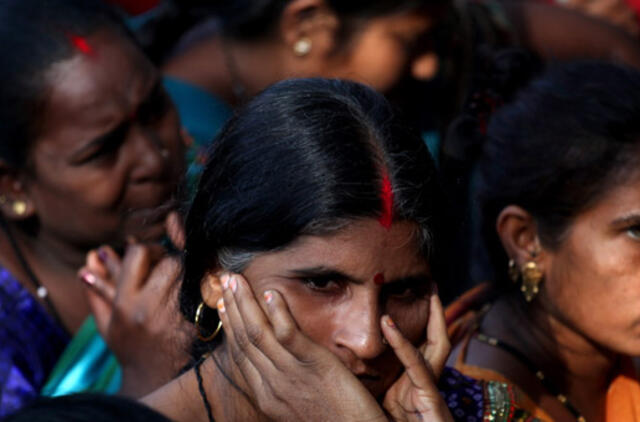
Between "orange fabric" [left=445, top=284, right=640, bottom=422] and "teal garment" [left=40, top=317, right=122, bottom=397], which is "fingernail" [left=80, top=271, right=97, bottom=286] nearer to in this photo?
"teal garment" [left=40, top=317, right=122, bottom=397]

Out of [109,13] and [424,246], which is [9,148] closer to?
[109,13]

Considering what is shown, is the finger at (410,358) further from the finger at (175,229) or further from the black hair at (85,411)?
the black hair at (85,411)

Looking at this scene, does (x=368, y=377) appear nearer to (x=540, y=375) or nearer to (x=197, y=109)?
(x=540, y=375)

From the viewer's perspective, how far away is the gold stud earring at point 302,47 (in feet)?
14.5

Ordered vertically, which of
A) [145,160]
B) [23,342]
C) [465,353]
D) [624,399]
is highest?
[145,160]

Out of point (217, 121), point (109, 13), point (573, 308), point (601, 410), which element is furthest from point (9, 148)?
point (601, 410)

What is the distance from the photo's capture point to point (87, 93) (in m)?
3.36

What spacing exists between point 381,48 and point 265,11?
0.57 meters

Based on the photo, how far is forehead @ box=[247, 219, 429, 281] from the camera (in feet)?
7.29

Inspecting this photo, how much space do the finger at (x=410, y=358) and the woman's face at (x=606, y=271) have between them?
2.46 ft

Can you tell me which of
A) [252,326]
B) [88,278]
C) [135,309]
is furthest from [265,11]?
[252,326]

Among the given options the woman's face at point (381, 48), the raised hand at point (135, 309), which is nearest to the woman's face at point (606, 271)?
the raised hand at point (135, 309)

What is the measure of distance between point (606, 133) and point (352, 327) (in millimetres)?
1223

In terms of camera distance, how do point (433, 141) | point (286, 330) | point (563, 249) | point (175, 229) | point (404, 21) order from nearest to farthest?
point (286, 330) → point (175, 229) → point (563, 249) → point (404, 21) → point (433, 141)
